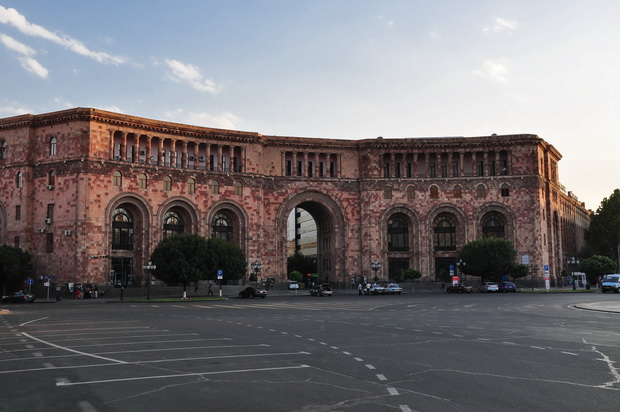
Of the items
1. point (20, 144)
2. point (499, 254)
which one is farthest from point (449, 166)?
point (20, 144)

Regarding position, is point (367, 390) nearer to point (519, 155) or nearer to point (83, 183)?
point (83, 183)

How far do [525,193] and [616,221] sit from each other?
41347mm

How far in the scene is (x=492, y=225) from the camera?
7738 centimetres

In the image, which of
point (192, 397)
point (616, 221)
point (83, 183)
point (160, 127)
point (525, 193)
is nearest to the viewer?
point (192, 397)

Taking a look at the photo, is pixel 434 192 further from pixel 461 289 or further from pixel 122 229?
pixel 122 229

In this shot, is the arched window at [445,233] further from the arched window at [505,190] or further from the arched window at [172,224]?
the arched window at [172,224]

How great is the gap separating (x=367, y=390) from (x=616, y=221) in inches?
4332

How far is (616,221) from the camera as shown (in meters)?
107

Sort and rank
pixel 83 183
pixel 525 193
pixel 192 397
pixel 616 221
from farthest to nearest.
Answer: pixel 616 221, pixel 525 193, pixel 83 183, pixel 192 397

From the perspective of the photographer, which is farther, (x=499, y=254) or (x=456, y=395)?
(x=499, y=254)

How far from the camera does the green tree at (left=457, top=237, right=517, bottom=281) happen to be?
66.9 meters

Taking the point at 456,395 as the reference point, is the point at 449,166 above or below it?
above

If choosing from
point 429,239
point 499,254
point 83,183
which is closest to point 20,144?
point 83,183

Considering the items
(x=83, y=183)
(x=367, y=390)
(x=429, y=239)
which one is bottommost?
(x=367, y=390)
